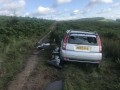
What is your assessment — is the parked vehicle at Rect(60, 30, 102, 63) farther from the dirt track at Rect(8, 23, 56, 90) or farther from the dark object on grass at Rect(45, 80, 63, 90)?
the dark object on grass at Rect(45, 80, 63, 90)

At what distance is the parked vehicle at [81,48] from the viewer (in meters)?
11.4

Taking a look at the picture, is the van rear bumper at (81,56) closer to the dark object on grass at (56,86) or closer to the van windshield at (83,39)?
the van windshield at (83,39)

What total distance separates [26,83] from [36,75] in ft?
4.03

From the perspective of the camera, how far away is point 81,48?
11.4 metres

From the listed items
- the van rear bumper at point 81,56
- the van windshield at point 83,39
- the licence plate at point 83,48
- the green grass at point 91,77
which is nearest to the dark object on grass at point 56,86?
the green grass at point 91,77

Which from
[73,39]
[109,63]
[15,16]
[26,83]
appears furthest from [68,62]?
[15,16]

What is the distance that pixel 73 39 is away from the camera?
11641 mm

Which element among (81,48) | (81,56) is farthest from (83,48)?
(81,56)

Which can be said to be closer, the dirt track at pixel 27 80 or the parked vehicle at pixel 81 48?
the dirt track at pixel 27 80

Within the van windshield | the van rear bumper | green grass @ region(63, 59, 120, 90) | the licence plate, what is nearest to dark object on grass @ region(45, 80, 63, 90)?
green grass @ region(63, 59, 120, 90)

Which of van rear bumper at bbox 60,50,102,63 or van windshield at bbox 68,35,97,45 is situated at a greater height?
van windshield at bbox 68,35,97,45

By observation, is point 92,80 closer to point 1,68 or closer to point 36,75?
point 36,75

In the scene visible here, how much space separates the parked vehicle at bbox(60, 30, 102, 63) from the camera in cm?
1141

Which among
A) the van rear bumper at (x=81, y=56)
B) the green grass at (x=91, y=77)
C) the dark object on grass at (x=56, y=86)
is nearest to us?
the dark object on grass at (x=56, y=86)
